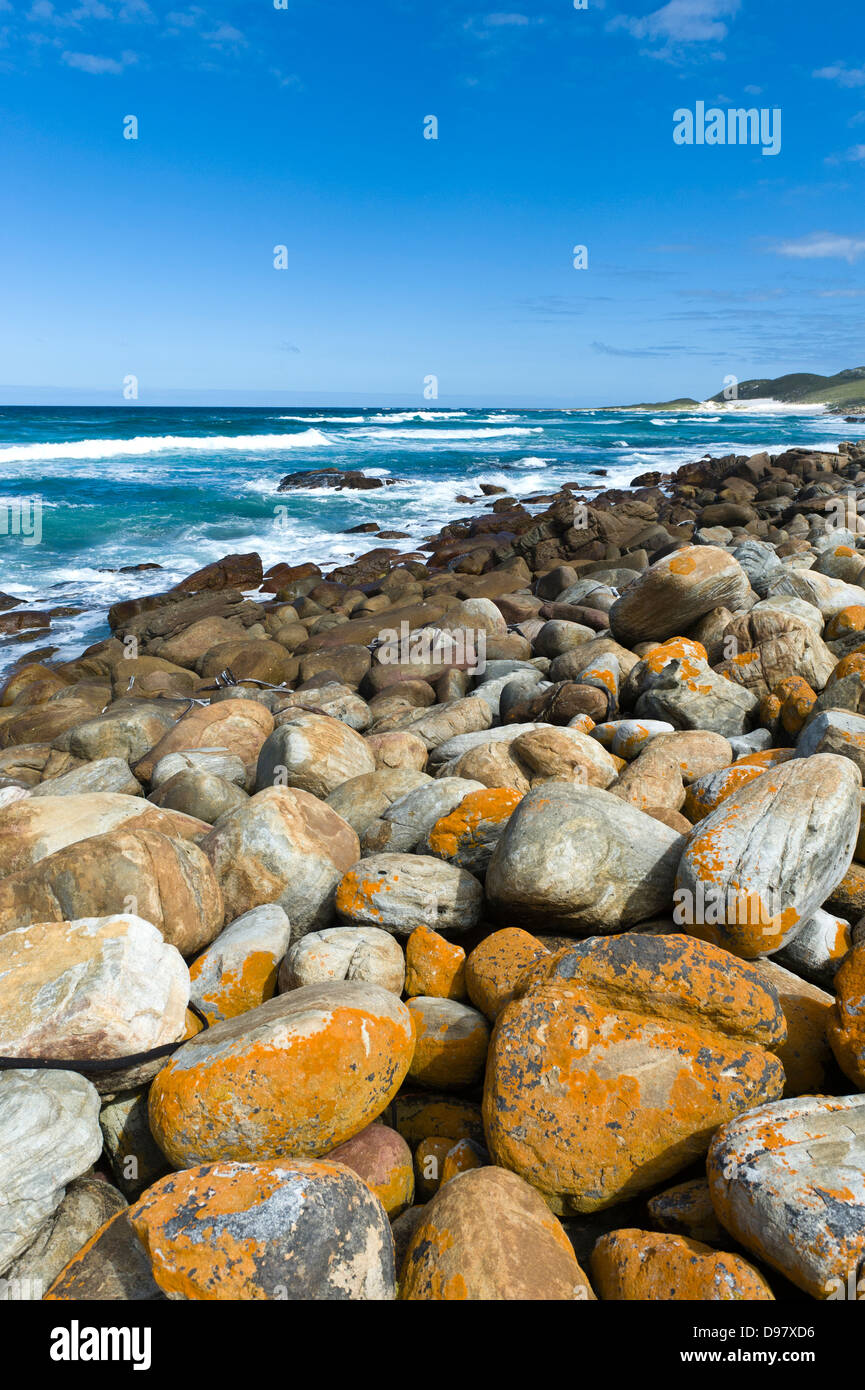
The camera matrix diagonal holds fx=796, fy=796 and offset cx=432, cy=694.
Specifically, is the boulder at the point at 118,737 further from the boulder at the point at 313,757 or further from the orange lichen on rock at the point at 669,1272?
the orange lichen on rock at the point at 669,1272

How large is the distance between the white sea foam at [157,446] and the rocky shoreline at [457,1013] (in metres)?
38.6

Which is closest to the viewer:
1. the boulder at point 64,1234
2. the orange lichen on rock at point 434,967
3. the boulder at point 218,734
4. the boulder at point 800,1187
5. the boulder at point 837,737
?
the boulder at point 800,1187

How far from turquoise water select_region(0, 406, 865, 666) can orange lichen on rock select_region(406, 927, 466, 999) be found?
10.7m

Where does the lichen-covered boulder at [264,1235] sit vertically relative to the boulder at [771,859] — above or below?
below

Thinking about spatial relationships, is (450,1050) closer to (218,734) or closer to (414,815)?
(414,815)

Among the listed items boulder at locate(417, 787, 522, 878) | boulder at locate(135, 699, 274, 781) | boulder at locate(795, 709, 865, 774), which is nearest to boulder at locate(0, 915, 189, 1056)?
boulder at locate(417, 787, 522, 878)

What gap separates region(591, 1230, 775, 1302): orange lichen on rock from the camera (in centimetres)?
217

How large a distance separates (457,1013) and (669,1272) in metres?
1.25

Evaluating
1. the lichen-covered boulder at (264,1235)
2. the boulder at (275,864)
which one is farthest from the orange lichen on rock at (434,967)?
the lichen-covered boulder at (264,1235)

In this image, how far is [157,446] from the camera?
146 ft

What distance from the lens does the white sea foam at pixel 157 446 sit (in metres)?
39.8

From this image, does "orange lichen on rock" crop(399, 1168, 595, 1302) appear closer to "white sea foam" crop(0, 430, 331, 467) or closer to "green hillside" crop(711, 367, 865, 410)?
"white sea foam" crop(0, 430, 331, 467)

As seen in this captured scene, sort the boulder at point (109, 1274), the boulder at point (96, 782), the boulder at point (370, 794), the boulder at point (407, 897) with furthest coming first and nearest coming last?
the boulder at point (96, 782), the boulder at point (370, 794), the boulder at point (407, 897), the boulder at point (109, 1274)

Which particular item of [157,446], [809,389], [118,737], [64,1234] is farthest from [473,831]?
[809,389]
